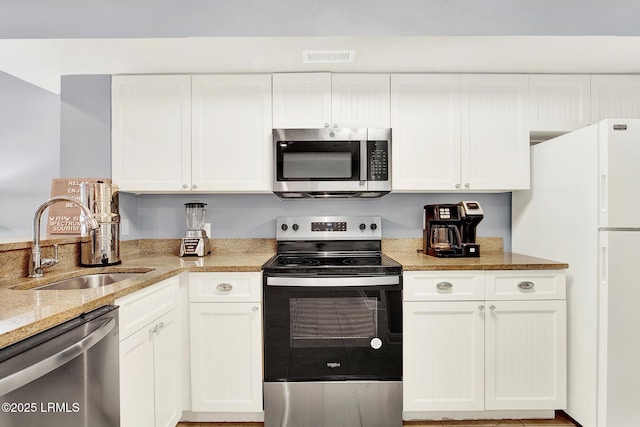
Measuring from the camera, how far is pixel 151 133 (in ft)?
7.37

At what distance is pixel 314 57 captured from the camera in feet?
6.66

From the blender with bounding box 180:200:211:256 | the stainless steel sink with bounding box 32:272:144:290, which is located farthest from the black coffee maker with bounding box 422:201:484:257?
the stainless steel sink with bounding box 32:272:144:290

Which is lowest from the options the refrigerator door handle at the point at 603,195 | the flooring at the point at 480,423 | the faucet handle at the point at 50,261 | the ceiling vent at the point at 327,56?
the flooring at the point at 480,423

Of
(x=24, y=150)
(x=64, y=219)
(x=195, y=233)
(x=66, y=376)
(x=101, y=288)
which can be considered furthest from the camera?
(x=24, y=150)

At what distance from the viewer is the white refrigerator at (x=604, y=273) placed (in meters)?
1.71

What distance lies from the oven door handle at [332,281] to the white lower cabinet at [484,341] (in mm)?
144

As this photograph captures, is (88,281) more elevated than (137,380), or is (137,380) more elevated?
(88,281)

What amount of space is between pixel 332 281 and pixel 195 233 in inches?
43.0

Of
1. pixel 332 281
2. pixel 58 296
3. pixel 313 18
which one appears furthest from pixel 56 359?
pixel 313 18

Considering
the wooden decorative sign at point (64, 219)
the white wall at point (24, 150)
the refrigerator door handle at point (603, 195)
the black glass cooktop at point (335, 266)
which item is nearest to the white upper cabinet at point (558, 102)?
the refrigerator door handle at point (603, 195)

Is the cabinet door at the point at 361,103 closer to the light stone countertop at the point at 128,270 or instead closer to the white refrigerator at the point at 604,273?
the light stone countertop at the point at 128,270

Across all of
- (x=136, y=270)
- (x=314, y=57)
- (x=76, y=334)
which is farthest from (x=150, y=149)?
A: (x=76, y=334)

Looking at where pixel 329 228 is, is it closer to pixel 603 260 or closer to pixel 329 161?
pixel 329 161

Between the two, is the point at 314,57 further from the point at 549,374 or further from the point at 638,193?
the point at 549,374
